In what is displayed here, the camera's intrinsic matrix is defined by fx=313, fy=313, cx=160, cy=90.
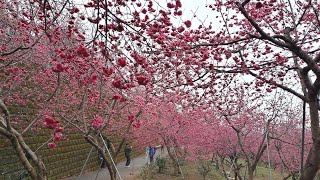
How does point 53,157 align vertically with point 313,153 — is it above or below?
below

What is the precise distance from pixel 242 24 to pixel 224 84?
0.96 m

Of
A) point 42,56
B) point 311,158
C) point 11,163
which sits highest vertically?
point 42,56

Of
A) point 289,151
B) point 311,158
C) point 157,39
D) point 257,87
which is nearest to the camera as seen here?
point 157,39

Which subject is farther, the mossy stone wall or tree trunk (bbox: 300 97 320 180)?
the mossy stone wall

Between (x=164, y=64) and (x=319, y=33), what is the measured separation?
2.30m

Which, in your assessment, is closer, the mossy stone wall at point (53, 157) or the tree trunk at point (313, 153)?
the tree trunk at point (313, 153)

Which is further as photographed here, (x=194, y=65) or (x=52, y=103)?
(x=52, y=103)

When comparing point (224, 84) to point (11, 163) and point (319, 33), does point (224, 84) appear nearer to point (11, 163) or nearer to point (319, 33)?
point (319, 33)

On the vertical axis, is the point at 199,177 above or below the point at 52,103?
below

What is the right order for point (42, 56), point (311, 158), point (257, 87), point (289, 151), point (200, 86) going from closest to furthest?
point (311, 158) → point (200, 86) → point (257, 87) → point (42, 56) → point (289, 151)

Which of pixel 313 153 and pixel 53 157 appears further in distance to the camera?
pixel 53 157

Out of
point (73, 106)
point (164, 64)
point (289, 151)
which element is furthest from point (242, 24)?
point (289, 151)

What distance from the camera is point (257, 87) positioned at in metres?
4.87

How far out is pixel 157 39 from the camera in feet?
9.53
